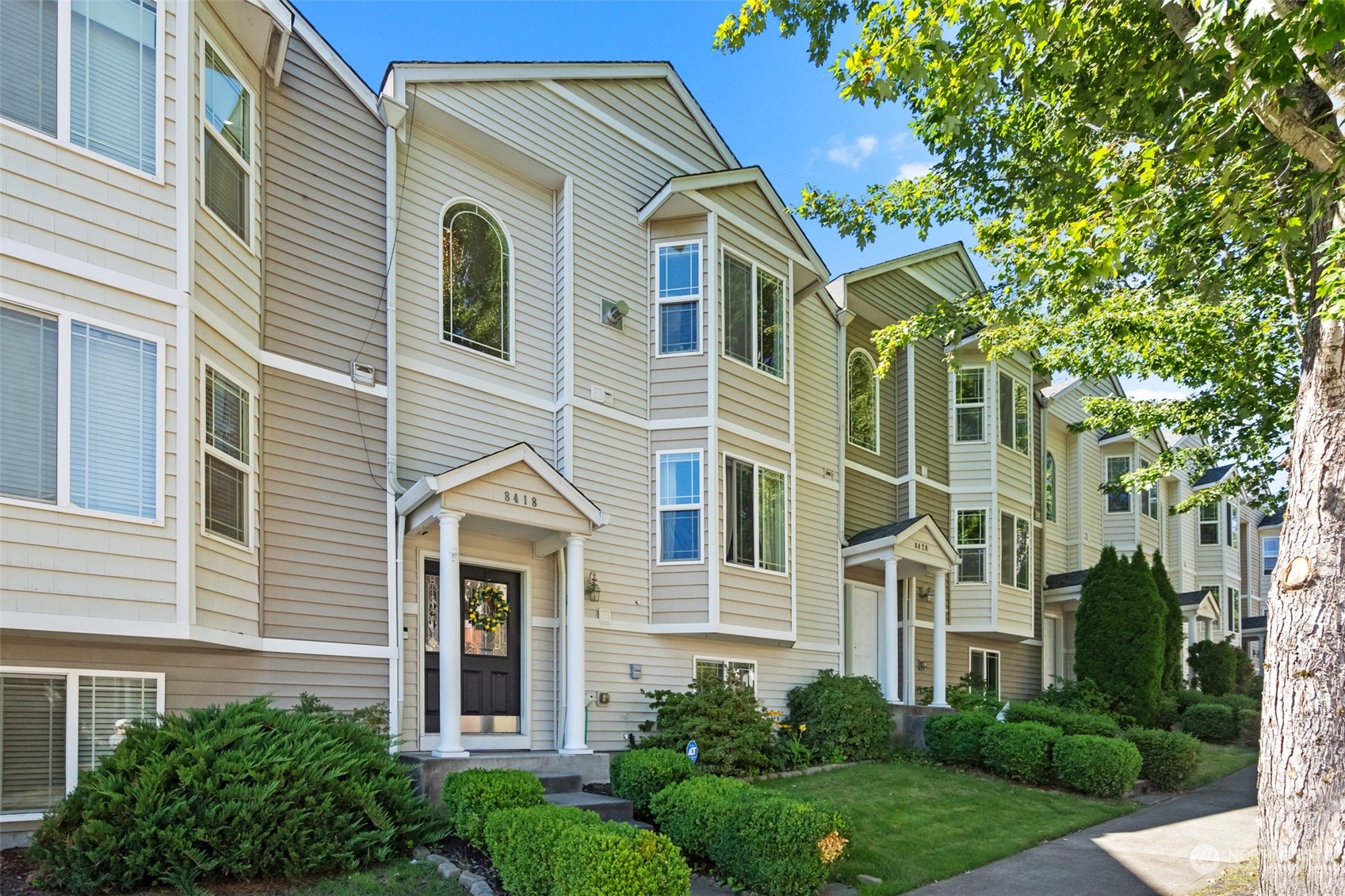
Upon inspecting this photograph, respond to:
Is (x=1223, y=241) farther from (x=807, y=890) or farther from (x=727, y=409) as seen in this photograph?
(x=807, y=890)

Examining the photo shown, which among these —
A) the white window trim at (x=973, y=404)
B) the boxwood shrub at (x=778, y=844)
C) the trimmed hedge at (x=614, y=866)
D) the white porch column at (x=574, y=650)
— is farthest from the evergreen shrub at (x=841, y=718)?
the trimmed hedge at (x=614, y=866)

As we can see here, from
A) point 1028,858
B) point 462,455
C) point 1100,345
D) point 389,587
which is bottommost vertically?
point 1028,858

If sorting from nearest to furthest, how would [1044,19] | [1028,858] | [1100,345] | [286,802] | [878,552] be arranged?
1. [286,802]
2. [1044,19]
3. [1028,858]
4. [1100,345]
5. [878,552]

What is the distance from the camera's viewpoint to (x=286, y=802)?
7.09m

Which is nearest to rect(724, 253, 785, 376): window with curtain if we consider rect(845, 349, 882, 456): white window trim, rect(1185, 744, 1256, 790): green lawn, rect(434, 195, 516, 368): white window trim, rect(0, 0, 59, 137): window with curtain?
rect(434, 195, 516, 368): white window trim

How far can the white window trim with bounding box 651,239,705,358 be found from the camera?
13.4m

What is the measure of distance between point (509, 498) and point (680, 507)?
10.4 ft

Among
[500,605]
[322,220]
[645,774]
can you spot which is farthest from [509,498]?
[322,220]

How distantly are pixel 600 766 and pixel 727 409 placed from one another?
4.94 m

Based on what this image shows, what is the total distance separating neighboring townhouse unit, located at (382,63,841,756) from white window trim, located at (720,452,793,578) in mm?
38

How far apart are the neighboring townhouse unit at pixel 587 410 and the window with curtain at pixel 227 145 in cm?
177

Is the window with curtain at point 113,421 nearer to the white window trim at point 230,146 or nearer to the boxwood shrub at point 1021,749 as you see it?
the white window trim at point 230,146

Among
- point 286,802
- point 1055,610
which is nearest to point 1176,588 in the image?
point 1055,610

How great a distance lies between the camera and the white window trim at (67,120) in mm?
7398
